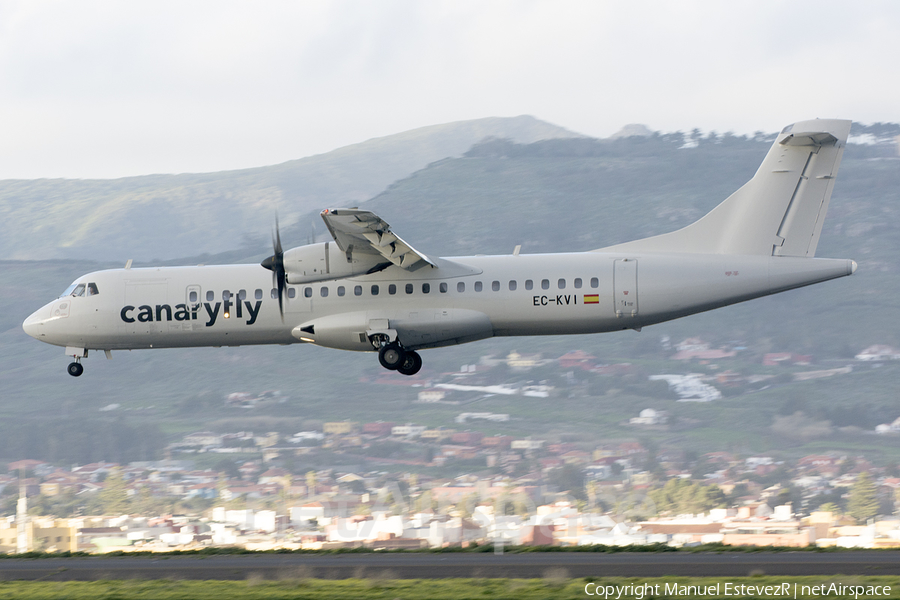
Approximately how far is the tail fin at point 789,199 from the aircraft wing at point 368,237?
864 cm

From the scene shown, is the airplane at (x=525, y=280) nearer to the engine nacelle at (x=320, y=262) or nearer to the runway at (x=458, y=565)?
the engine nacelle at (x=320, y=262)

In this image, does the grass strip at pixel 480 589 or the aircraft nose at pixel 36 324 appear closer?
the grass strip at pixel 480 589

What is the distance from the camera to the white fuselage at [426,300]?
95.9 ft

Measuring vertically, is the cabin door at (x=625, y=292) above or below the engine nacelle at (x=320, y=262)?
below

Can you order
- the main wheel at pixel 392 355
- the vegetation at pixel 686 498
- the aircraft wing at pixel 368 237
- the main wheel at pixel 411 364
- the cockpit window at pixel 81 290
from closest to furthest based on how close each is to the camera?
the aircraft wing at pixel 368 237
the main wheel at pixel 392 355
the main wheel at pixel 411 364
the cockpit window at pixel 81 290
the vegetation at pixel 686 498

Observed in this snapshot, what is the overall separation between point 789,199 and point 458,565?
1399cm

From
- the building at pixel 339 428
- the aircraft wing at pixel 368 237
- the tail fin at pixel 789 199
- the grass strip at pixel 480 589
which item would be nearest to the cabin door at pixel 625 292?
the tail fin at pixel 789 199

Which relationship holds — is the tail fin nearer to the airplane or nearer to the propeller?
the airplane

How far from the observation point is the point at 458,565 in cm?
2661

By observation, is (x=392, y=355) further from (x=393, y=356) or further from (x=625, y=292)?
(x=625, y=292)

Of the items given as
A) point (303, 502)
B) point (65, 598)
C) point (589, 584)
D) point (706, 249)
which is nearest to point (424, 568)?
point (589, 584)

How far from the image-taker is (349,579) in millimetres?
24203

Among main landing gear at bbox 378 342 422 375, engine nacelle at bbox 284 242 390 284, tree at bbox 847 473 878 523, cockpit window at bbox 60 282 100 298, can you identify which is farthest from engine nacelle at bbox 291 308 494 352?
tree at bbox 847 473 878 523

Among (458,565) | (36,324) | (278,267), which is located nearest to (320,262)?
(278,267)
